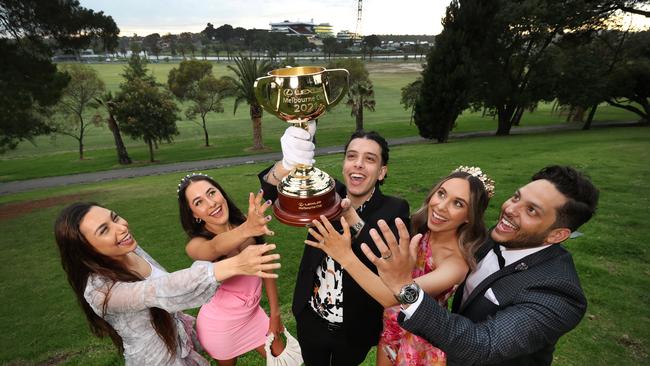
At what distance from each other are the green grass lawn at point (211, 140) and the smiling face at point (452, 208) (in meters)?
29.8

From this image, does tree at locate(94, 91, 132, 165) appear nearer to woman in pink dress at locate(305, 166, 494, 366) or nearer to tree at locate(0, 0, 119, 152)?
tree at locate(0, 0, 119, 152)

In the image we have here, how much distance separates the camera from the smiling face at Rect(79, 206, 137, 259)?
8.69 feet

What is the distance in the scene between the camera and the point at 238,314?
11.3 ft

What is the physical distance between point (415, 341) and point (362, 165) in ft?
5.25

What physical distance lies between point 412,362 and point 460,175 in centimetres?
167

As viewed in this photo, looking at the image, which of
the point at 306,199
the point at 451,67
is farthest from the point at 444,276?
Answer: the point at 451,67

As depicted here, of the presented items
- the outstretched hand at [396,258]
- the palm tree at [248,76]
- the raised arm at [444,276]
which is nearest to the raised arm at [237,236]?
the outstretched hand at [396,258]

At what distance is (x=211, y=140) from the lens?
39.5 m

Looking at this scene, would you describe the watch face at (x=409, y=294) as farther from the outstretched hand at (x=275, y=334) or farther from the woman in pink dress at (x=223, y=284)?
the outstretched hand at (x=275, y=334)

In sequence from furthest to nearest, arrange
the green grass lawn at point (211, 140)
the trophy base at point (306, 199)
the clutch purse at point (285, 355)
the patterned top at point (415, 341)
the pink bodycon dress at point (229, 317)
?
1. the green grass lawn at point (211, 140)
2. the clutch purse at point (285, 355)
3. the pink bodycon dress at point (229, 317)
4. the patterned top at point (415, 341)
5. the trophy base at point (306, 199)

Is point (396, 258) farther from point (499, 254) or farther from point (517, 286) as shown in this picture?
point (499, 254)

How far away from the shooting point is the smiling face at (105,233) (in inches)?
104

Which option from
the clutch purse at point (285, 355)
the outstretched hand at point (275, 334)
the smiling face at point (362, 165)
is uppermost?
the smiling face at point (362, 165)

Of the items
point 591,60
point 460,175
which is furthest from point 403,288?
point 591,60
